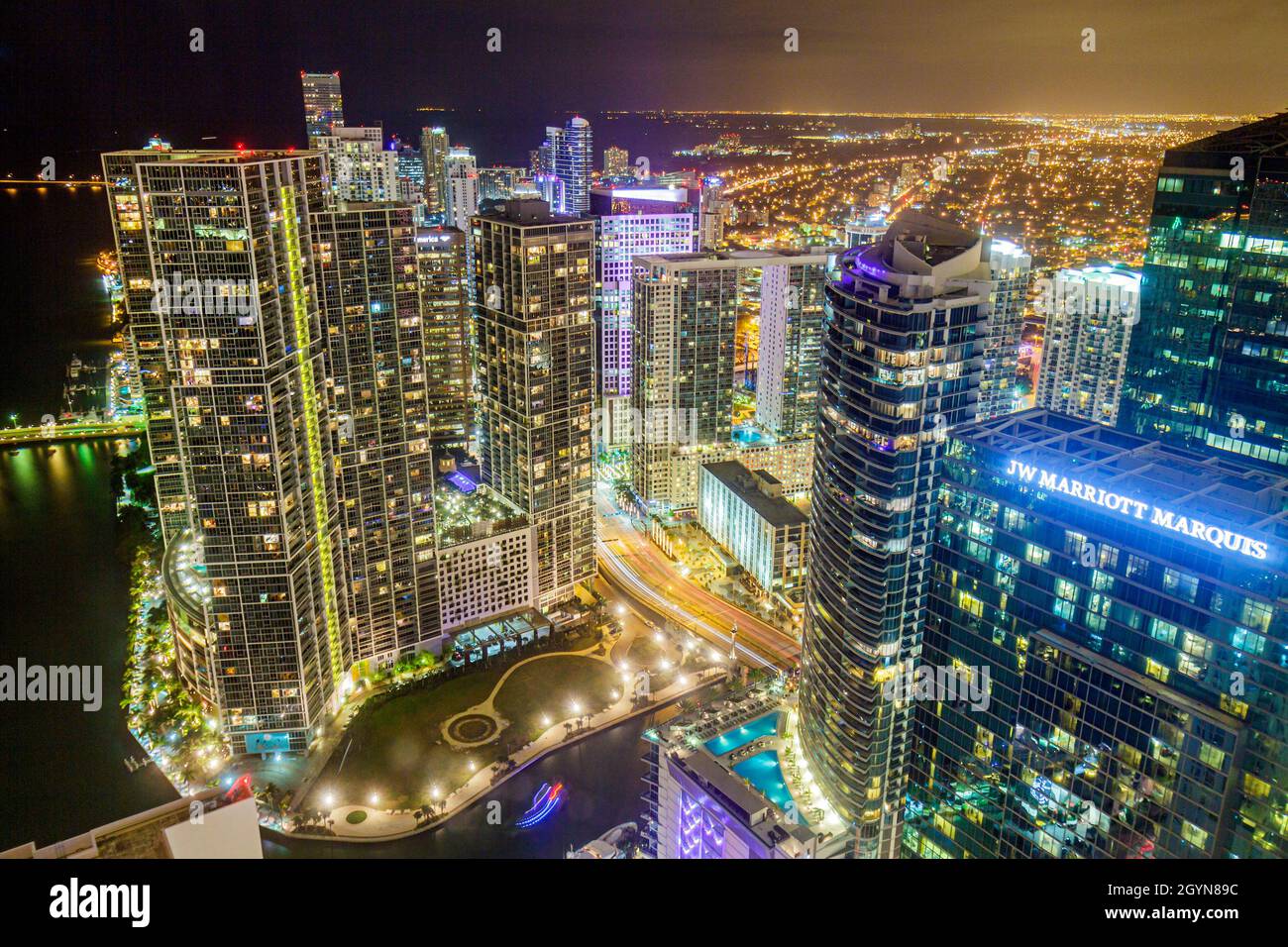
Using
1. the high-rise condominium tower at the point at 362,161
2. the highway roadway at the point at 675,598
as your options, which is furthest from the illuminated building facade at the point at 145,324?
the high-rise condominium tower at the point at 362,161

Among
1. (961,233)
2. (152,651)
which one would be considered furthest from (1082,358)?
Result: (152,651)

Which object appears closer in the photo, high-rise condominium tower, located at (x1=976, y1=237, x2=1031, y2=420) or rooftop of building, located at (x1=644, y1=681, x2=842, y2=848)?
rooftop of building, located at (x1=644, y1=681, x2=842, y2=848)

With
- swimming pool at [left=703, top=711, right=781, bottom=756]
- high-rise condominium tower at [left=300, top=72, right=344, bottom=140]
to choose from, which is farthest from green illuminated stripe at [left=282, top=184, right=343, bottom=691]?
high-rise condominium tower at [left=300, top=72, right=344, bottom=140]

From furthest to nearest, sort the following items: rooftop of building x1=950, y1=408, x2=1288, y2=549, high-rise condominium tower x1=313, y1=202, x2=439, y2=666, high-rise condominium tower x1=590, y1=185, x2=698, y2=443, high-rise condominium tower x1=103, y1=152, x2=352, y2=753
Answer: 1. high-rise condominium tower x1=590, y1=185, x2=698, y2=443
2. high-rise condominium tower x1=313, y1=202, x2=439, y2=666
3. high-rise condominium tower x1=103, y1=152, x2=352, y2=753
4. rooftop of building x1=950, y1=408, x2=1288, y2=549

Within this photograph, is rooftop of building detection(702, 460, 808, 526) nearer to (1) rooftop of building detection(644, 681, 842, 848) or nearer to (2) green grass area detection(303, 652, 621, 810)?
(2) green grass area detection(303, 652, 621, 810)
